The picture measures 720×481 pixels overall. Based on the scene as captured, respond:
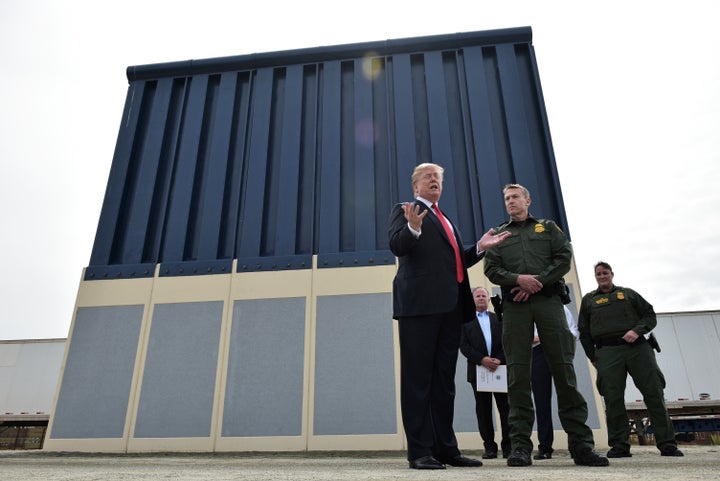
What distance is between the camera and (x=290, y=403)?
5008mm

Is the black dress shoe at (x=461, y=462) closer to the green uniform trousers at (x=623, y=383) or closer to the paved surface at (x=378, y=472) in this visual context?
the paved surface at (x=378, y=472)

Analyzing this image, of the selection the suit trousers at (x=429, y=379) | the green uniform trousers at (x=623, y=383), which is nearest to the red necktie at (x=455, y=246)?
the suit trousers at (x=429, y=379)

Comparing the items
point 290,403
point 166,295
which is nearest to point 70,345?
point 166,295

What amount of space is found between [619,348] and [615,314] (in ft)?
0.91

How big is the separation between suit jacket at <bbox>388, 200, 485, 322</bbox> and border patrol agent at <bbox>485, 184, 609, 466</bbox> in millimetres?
274

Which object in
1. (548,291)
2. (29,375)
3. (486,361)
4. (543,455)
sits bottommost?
(543,455)

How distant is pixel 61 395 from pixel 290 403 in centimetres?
A: 288

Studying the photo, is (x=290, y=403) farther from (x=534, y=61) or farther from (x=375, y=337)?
(x=534, y=61)

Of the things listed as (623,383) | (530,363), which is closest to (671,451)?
(623,383)

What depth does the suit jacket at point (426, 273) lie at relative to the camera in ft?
7.43

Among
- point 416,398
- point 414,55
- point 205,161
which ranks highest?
point 414,55

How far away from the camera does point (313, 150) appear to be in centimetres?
655

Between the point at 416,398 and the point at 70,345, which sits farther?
the point at 70,345

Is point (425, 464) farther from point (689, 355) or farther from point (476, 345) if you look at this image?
point (689, 355)
